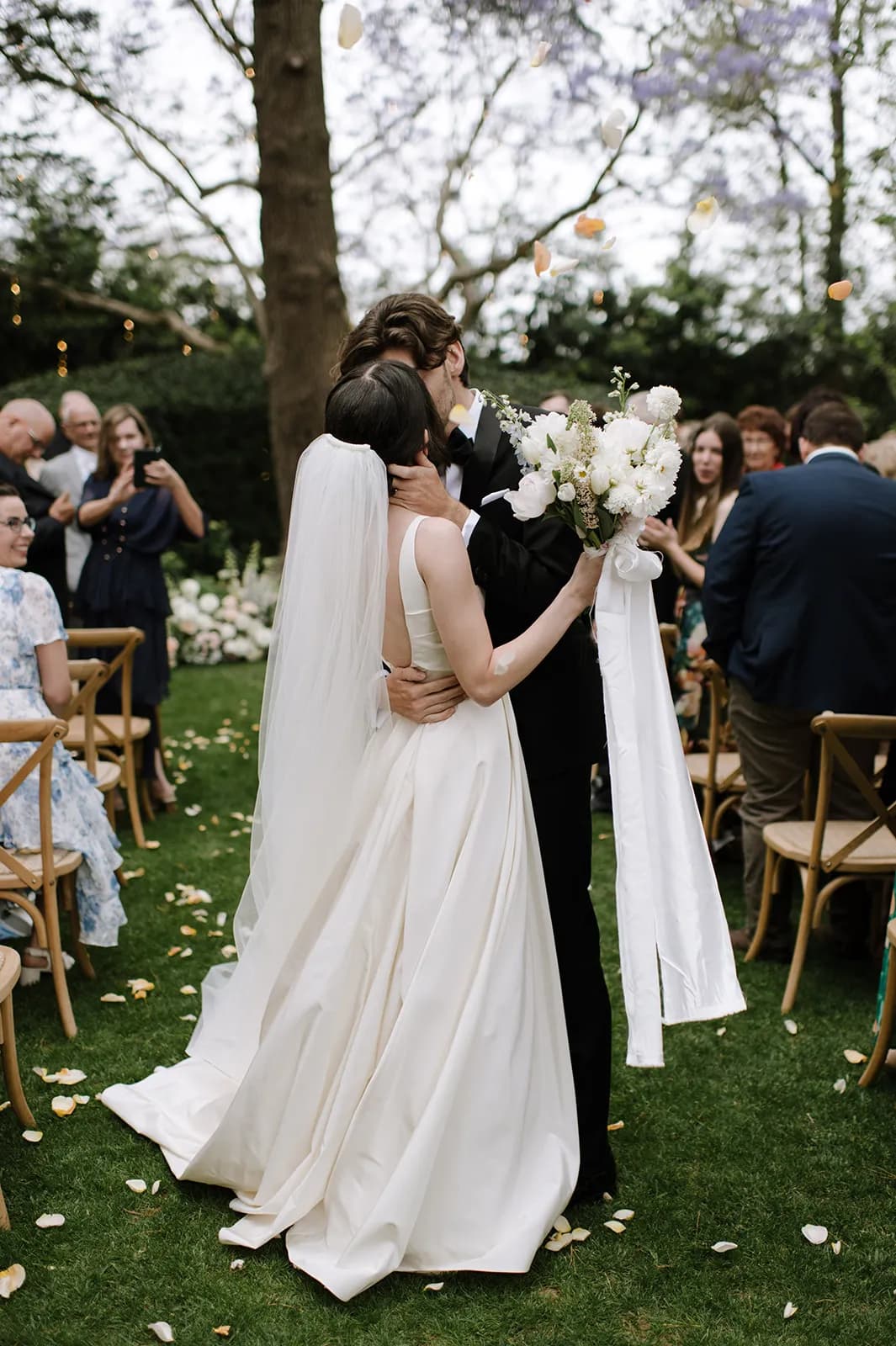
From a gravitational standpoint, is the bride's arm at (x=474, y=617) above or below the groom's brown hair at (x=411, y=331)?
below

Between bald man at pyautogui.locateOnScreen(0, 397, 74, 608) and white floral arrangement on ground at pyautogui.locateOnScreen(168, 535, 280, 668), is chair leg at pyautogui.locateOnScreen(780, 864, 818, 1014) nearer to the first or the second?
bald man at pyautogui.locateOnScreen(0, 397, 74, 608)

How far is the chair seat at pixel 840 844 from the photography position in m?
3.89

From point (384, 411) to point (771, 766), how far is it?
2.52 m

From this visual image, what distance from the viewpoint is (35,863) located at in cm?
379

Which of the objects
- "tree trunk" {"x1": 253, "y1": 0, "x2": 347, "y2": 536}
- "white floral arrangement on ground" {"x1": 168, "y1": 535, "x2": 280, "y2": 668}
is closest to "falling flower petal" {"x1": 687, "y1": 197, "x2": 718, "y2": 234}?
"tree trunk" {"x1": 253, "y1": 0, "x2": 347, "y2": 536}

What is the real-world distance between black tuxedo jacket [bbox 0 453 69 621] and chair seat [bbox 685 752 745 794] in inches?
128

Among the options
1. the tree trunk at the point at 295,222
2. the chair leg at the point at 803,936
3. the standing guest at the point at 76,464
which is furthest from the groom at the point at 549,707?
the tree trunk at the point at 295,222

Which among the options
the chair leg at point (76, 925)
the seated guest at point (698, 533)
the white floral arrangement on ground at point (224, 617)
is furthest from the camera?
the white floral arrangement on ground at point (224, 617)

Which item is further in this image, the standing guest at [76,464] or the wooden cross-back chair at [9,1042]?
the standing guest at [76,464]

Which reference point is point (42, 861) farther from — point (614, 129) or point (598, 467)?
point (614, 129)

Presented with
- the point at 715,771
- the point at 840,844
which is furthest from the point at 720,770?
the point at 840,844

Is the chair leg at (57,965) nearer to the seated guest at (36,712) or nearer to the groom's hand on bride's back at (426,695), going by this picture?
the seated guest at (36,712)

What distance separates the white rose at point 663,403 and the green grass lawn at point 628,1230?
6.15ft

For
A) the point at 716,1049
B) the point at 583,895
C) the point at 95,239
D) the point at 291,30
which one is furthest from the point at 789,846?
the point at 95,239
